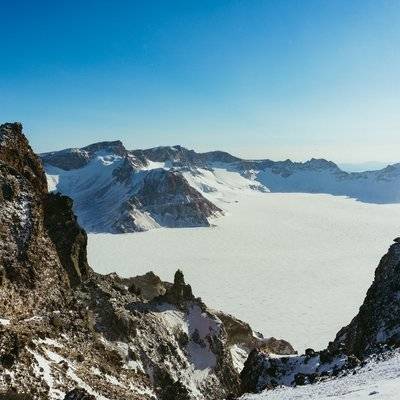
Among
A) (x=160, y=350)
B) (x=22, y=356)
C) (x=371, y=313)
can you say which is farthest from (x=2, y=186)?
(x=371, y=313)

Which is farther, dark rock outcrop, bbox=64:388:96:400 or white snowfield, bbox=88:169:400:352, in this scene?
white snowfield, bbox=88:169:400:352

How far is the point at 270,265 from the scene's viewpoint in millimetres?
120438

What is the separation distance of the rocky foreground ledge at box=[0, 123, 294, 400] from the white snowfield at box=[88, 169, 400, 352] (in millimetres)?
26410

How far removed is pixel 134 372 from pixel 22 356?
12582 mm

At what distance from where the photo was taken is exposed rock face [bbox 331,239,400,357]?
31.4 m

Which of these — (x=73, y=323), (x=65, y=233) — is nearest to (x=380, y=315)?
(x=73, y=323)

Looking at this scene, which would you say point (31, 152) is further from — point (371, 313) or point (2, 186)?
point (371, 313)

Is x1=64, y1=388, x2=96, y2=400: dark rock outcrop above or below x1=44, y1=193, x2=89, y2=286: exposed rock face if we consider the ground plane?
below

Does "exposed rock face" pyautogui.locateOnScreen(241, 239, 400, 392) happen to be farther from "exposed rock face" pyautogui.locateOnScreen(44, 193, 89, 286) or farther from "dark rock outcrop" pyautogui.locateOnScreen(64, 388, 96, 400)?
"exposed rock face" pyautogui.locateOnScreen(44, 193, 89, 286)

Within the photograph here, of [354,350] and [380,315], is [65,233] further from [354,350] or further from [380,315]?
[380,315]

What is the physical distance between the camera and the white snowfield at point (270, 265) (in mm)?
77625

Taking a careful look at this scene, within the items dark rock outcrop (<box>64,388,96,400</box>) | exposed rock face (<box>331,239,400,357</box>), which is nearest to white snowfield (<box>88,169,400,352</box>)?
exposed rock face (<box>331,239,400,357</box>)

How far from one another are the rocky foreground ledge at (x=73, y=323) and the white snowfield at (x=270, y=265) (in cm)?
2641

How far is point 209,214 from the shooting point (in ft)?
654
